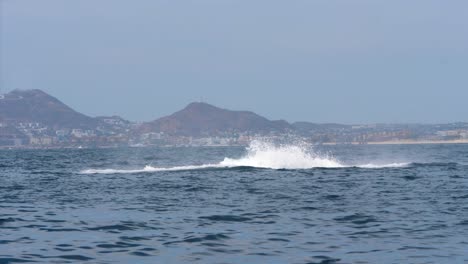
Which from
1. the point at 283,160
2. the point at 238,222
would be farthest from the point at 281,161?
the point at 238,222

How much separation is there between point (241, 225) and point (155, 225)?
2699mm

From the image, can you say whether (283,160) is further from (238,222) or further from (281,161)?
(238,222)

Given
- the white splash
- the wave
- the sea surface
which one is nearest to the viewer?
the sea surface

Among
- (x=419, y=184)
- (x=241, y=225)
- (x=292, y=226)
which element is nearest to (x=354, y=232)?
(x=292, y=226)

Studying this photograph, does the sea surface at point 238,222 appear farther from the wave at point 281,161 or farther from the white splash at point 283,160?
the white splash at point 283,160

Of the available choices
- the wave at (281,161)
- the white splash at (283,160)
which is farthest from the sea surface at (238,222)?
the white splash at (283,160)

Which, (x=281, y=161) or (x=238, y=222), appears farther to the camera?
(x=281, y=161)

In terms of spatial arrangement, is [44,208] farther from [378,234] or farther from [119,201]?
[378,234]

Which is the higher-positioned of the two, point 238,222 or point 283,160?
point 283,160

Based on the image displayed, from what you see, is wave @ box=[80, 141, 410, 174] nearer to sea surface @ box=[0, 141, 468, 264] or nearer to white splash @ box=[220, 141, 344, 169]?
white splash @ box=[220, 141, 344, 169]

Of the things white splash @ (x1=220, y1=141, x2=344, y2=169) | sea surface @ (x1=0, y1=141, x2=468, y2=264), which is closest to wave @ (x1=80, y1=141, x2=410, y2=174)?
white splash @ (x1=220, y1=141, x2=344, y2=169)

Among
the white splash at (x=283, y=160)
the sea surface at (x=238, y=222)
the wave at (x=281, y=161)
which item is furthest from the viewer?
the white splash at (x=283, y=160)

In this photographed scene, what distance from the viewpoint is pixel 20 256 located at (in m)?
17.8

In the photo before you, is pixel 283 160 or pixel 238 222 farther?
pixel 283 160
